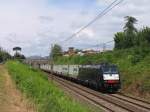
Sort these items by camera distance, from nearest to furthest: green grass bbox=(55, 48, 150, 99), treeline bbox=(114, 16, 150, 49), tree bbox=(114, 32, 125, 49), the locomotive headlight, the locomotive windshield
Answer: green grass bbox=(55, 48, 150, 99) < the locomotive headlight < the locomotive windshield < treeline bbox=(114, 16, 150, 49) < tree bbox=(114, 32, 125, 49)

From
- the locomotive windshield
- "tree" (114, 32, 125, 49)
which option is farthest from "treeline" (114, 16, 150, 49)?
the locomotive windshield

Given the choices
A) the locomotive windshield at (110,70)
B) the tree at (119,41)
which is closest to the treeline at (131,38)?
the tree at (119,41)

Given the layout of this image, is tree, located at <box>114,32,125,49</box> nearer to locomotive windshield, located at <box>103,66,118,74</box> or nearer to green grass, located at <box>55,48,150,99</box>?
green grass, located at <box>55,48,150,99</box>

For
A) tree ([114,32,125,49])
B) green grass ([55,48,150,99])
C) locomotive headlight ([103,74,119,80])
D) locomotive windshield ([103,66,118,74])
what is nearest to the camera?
green grass ([55,48,150,99])

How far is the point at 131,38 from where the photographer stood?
80562 mm

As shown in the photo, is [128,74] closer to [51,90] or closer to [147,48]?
[147,48]

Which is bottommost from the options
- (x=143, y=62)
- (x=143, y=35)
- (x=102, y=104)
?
(x=102, y=104)

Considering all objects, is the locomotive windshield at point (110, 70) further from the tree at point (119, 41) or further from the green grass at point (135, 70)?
the tree at point (119, 41)

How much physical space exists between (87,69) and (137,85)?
9.76 metres

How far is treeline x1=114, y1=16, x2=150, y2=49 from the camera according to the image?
67.4 meters

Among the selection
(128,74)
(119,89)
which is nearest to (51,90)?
(119,89)

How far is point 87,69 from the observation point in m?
50.6

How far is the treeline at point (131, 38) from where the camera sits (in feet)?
221

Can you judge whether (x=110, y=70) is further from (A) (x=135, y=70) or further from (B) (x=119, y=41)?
(B) (x=119, y=41)
